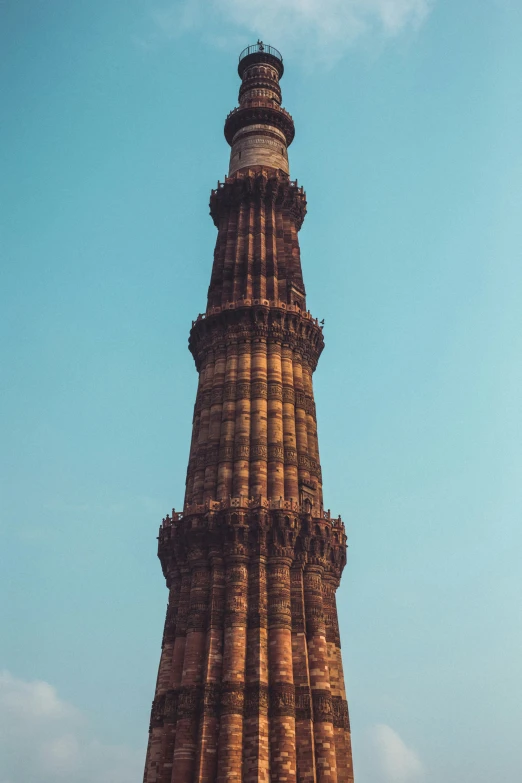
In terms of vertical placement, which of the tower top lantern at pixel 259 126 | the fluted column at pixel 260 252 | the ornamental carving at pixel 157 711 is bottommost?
the ornamental carving at pixel 157 711

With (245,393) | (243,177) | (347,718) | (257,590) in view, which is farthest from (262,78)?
(347,718)

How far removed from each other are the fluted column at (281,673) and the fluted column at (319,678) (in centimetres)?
107

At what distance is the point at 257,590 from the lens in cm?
3622

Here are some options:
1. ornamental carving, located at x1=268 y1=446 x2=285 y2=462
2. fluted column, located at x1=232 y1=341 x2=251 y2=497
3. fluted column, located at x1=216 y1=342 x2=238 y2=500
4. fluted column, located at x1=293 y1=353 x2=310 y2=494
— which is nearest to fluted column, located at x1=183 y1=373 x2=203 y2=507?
fluted column, located at x1=216 y1=342 x2=238 y2=500

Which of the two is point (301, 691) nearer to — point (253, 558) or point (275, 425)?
point (253, 558)

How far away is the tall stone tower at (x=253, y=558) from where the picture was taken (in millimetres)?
32781

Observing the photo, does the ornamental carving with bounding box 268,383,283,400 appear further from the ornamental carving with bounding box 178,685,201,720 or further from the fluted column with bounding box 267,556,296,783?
the ornamental carving with bounding box 178,685,201,720

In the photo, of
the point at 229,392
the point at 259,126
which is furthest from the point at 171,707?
the point at 259,126

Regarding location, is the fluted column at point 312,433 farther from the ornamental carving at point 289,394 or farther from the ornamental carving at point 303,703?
the ornamental carving at point 303,703

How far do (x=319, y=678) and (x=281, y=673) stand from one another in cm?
184

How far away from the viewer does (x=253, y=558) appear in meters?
37.4

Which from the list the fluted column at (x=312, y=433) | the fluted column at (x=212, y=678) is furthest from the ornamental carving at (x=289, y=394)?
the fluted column at (x=212, y=678)

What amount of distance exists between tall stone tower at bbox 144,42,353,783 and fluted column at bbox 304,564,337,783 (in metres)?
0.06

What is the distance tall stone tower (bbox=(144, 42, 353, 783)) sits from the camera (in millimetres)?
32781
